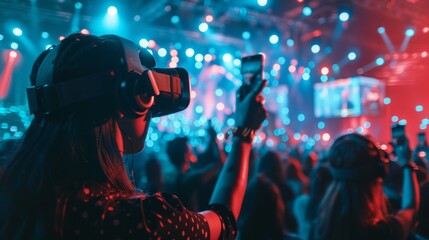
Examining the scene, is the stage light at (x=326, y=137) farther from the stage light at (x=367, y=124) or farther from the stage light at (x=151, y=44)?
the stage light at (x=151, y=44)

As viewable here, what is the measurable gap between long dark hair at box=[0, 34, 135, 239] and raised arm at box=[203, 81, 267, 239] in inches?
13.5

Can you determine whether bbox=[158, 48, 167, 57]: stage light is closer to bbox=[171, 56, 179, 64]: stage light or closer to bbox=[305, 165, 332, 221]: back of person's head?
bbox=[171, 56, 179, 64]: stage light

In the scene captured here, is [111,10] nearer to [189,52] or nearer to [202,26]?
[202,26]

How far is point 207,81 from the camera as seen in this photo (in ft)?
51.3

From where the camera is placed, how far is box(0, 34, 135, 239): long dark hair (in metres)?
0.79

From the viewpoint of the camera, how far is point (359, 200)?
5.67 ft

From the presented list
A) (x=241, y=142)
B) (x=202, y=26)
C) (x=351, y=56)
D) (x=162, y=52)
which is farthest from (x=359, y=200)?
(x=351, y=56)

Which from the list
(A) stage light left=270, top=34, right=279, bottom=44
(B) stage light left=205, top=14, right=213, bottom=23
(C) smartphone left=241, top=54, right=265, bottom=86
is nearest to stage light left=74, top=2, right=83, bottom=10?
(C) smartphone left=241, top=54, right=265, bottom=86

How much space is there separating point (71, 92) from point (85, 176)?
0.21 m

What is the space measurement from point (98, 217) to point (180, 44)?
1119cm

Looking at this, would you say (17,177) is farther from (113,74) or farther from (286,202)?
(286,202)


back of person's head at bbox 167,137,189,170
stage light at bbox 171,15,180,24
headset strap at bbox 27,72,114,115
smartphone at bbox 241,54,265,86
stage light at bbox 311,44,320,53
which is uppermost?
stage light at bbox 171,15,180,24

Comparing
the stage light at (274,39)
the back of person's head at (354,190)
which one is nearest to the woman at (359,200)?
the back of person's head at (354,190)

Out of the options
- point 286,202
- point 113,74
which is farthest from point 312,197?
point 113,74
